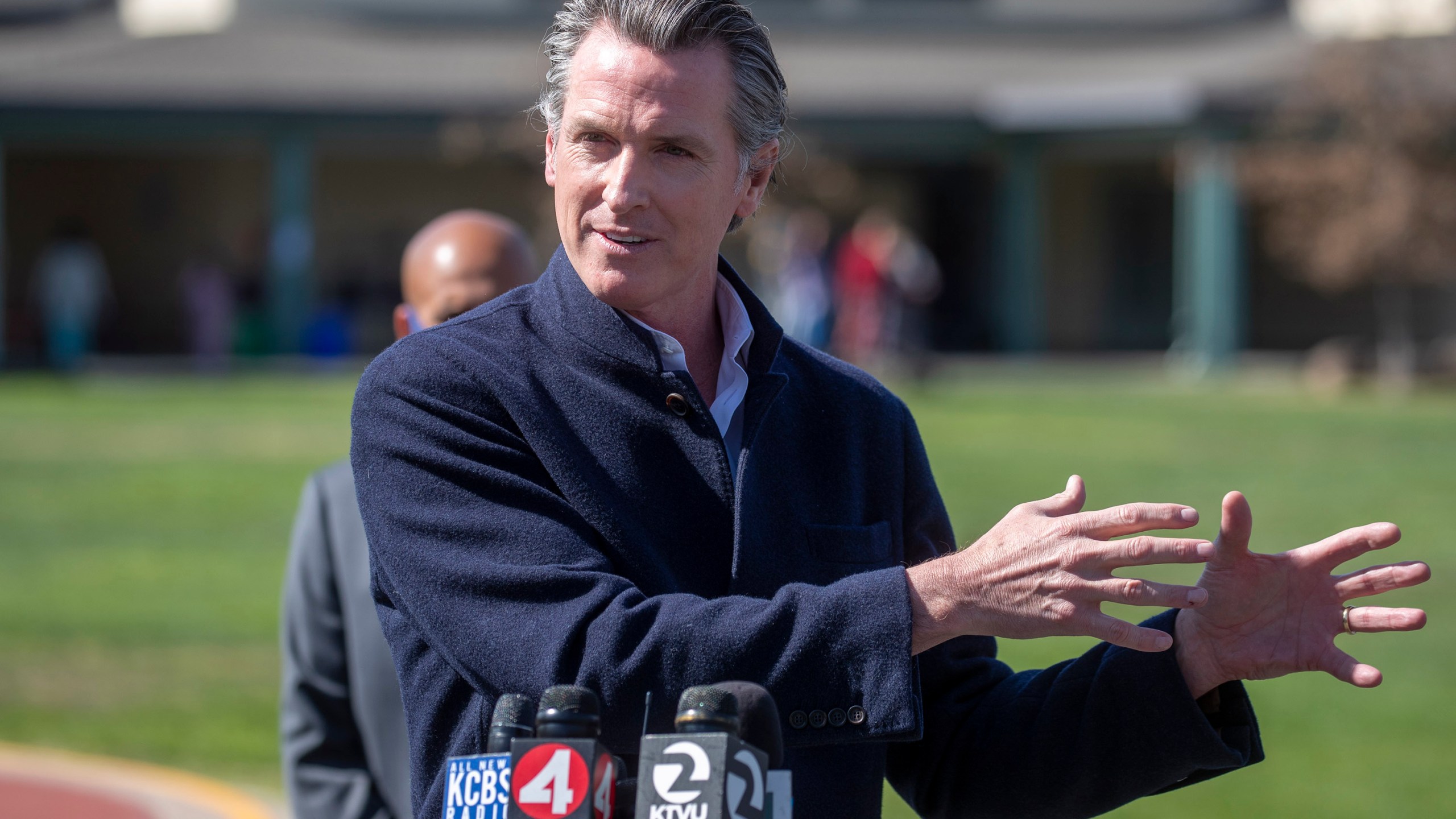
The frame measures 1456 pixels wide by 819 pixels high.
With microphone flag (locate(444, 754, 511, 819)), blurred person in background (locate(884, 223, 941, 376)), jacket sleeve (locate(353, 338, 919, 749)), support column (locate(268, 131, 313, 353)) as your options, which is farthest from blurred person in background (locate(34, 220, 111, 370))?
microphone flag (locate(444, 754, 511, 819))

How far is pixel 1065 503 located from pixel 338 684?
1703 mm

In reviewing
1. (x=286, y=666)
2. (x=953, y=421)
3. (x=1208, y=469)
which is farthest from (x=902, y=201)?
(x=286, y=666)

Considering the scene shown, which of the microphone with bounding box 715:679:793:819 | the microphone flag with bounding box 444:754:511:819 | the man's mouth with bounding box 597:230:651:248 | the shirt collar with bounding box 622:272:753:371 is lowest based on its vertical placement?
the microphone flag with bounding box 444:754:511:819

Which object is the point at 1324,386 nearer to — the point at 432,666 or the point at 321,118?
the point at 321,118

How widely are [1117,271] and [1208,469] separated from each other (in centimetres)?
1887

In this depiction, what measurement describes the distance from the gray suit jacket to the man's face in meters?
1.06

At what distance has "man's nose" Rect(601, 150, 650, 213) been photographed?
2279 mm

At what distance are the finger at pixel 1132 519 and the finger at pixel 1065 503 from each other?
0.14 feet

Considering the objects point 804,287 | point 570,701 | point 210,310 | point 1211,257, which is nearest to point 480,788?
point 570,701

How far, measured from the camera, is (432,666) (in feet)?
7.30

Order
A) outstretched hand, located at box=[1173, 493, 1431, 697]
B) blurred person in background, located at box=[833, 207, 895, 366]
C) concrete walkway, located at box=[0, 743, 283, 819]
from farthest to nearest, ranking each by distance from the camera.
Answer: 1. blurred person in background, located at box=[833, 207, 895, 366]
2. concrete walkway, located at box=[0, 743, 283, 819]
3. outstretched hand, located at box=[1173, 493, 1431, 697]

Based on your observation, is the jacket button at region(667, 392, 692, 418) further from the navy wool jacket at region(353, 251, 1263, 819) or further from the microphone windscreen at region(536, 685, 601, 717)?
the microphone windscreen at region(536, 685, 601, 717)

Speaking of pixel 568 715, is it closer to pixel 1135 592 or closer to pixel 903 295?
pixel 1135 592

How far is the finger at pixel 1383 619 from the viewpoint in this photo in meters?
2.29
